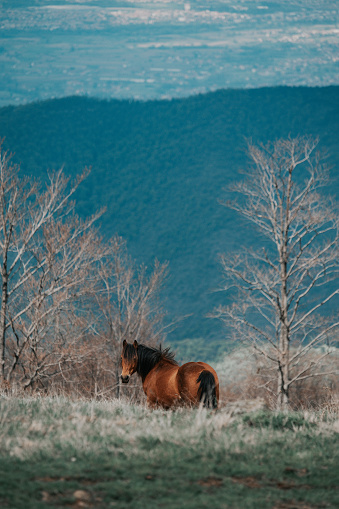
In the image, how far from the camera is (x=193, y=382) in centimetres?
952

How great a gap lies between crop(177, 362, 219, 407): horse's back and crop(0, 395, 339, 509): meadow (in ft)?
3.22

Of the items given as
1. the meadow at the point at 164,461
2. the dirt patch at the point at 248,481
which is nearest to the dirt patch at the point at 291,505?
the meadow at the point at 164,461

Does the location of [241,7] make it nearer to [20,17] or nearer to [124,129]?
[124,129]

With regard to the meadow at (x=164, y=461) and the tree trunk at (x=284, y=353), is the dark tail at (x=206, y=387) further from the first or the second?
the tree trunk at (x=284, y=353)

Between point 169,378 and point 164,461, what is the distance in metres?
3.69

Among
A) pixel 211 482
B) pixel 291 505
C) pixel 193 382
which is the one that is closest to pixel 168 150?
pixel 193 382

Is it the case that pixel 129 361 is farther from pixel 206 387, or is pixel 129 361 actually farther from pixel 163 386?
pixel 206 387

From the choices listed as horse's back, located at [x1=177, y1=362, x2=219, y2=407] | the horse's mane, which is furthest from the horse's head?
horse's back, located at [x1=177, y1=362, x2=219, y2=407]

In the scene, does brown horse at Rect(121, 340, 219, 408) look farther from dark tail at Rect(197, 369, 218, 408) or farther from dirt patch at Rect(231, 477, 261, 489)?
dirt patch at Rect(231, 477, 261, 489)

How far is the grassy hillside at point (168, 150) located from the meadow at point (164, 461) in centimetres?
10435

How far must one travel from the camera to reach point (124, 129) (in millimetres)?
146125

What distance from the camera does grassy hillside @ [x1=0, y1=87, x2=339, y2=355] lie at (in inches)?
4715

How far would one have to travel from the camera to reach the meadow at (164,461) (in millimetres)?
5453

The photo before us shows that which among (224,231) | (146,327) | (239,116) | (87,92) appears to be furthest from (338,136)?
(146,327)
